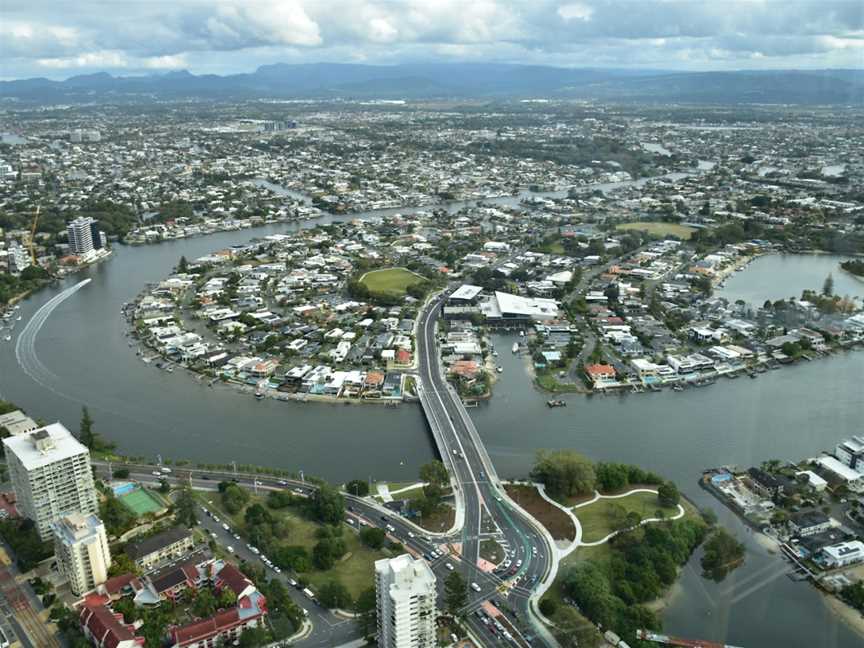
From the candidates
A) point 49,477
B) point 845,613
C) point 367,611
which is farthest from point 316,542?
point 845,613

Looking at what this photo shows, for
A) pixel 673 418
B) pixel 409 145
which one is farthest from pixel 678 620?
pixel 409 145

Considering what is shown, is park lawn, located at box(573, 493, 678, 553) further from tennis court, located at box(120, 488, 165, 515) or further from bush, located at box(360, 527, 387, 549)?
tennis court, located at box(120, 488, 165, 515)

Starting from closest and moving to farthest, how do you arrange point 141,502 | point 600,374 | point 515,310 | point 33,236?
1. point 141,502
2. point 600,374
3. point 515,310
4. point 33,236

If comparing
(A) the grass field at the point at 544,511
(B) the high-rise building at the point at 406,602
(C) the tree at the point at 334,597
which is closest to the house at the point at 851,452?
(A) the grass field at the point at 544,511

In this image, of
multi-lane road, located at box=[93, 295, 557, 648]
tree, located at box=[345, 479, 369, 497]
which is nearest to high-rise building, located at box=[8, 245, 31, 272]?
multi-lane road, located at box=[93, 295, 557, 648]

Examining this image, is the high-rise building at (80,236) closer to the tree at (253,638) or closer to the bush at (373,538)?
the bush at (373,538)

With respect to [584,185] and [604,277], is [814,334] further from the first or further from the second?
[584,185]

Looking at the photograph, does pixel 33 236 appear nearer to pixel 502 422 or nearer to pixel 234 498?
pixel 234 498
